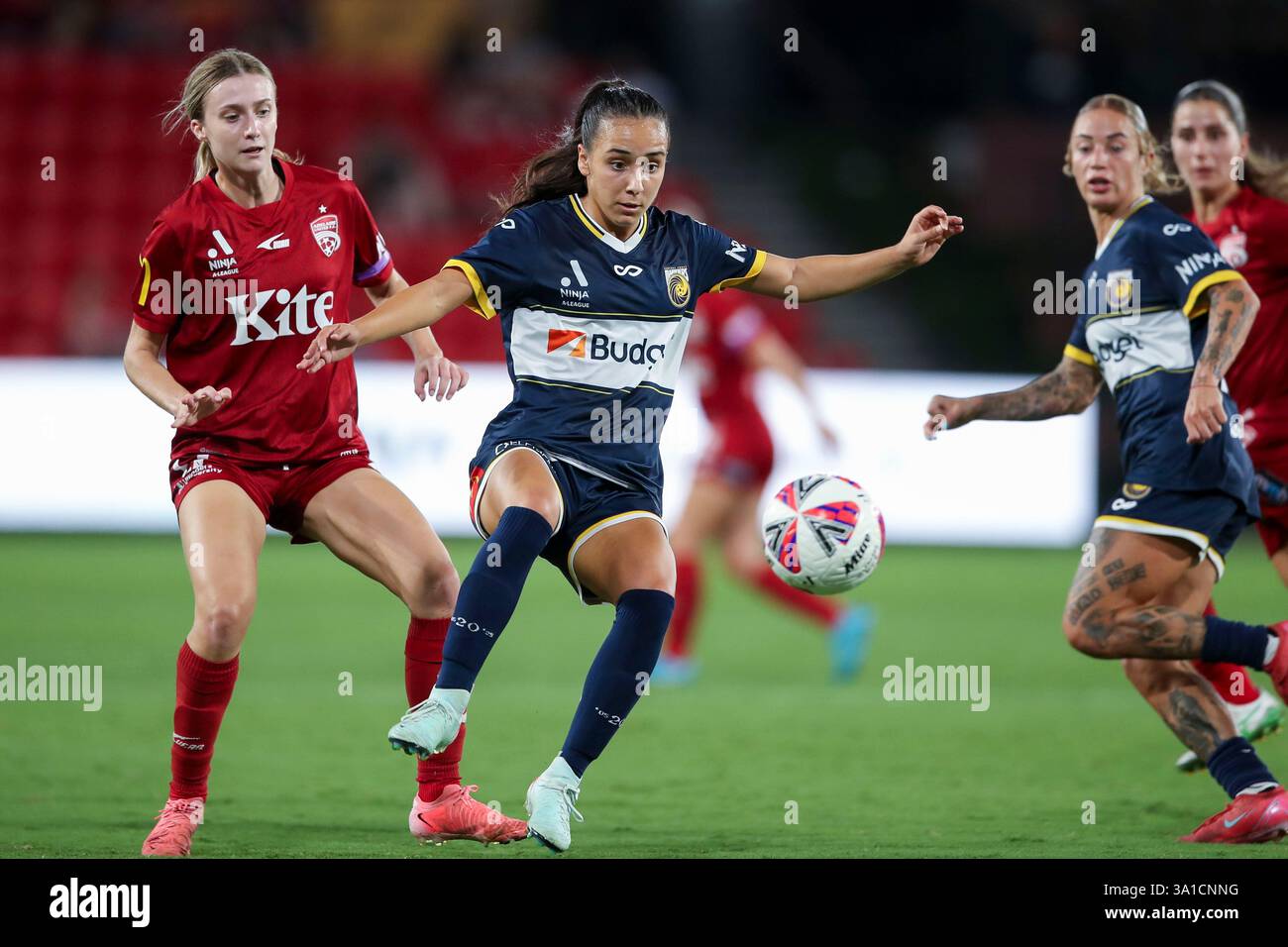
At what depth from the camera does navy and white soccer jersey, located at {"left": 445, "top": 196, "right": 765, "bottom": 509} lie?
485 cm

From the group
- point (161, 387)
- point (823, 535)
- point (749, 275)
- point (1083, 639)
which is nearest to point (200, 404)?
point (161, 387)

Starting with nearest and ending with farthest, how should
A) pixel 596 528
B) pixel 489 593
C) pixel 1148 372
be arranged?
pixel 489 593 < pixel 596 528 < pixel 1148 372

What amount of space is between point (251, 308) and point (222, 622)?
3.22 ft

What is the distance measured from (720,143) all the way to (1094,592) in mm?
15251

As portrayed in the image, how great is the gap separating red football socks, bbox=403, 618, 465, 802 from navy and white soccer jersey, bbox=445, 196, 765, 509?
2.11 feet

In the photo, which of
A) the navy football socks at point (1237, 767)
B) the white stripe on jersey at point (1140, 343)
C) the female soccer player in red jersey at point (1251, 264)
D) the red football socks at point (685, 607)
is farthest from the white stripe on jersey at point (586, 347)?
the red football socks at point (685, 607)

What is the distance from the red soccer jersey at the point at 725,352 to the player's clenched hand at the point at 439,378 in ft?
12.7

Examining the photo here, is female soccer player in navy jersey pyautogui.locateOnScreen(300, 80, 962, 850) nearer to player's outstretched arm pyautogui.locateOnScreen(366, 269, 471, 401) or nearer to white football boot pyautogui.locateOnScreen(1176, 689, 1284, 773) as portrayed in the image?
player's outstretched arm pyautogui.locateOnScreen(366, 269, 471, 401)

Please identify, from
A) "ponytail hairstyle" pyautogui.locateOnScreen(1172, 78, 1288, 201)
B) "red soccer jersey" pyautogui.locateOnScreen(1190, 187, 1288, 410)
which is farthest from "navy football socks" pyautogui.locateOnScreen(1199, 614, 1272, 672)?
"ponytail hairstyle" pyautogui.locateOnScreen(1172, 78, 1288, 201)

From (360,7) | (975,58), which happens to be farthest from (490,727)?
(975,58)

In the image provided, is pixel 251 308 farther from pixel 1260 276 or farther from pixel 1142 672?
pixel 1260 276

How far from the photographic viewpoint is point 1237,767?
5082 millimetres

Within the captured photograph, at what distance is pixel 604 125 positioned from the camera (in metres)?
4.81

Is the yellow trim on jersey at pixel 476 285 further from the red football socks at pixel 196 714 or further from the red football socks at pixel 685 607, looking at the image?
the red football socks at pixel 685 607
